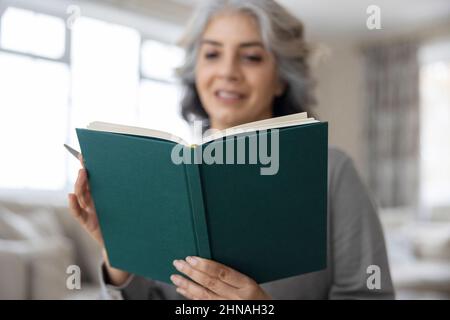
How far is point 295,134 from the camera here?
0.76m

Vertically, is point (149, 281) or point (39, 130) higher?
point (39, 130)

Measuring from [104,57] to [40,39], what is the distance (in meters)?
0.49

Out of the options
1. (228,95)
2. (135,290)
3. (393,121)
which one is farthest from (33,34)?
(393,121)

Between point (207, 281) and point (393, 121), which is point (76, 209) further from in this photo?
point (393, 121)

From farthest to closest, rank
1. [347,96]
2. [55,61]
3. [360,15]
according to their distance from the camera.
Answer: [347,96] → [360,15] → [55,61]

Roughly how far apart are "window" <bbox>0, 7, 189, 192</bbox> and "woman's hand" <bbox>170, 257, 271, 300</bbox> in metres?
2.66

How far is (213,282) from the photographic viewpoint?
0.83 metres

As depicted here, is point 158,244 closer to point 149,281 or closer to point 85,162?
point 85,162

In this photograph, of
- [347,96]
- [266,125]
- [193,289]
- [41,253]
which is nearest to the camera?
[266,125]

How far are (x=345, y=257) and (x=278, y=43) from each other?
504 mm

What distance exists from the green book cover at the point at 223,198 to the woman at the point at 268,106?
0.32ft

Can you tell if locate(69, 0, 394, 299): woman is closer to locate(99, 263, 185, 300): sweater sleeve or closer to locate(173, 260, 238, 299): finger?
locate(99, 263, 185, 300): sweater sleeve

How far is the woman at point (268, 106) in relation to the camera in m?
1.07

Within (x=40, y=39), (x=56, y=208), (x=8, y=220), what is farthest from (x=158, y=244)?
(x=40, y=39)
